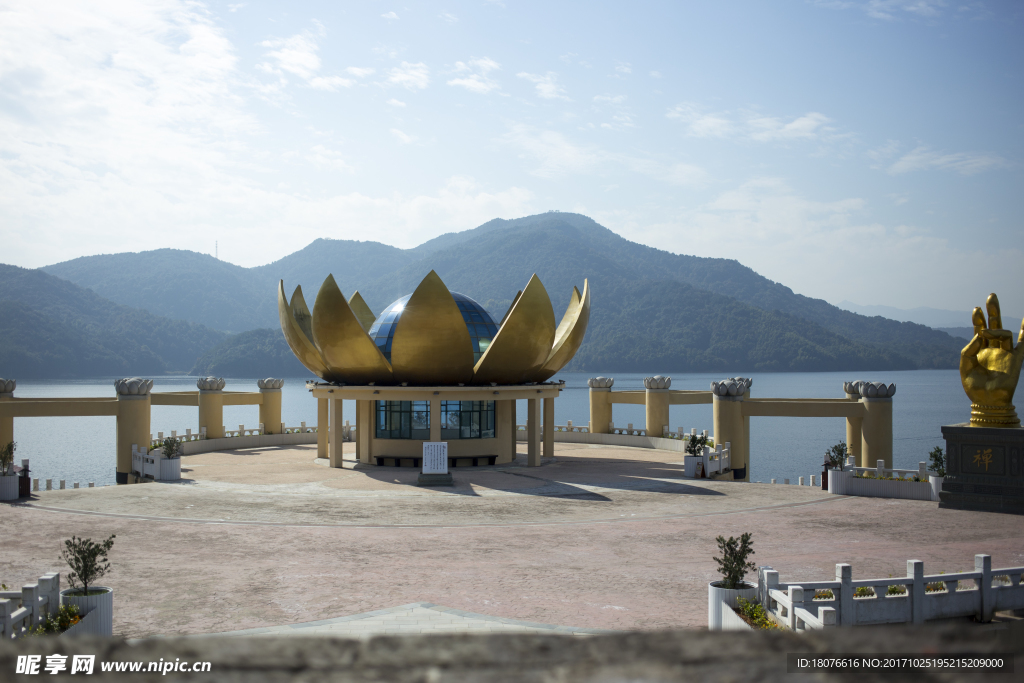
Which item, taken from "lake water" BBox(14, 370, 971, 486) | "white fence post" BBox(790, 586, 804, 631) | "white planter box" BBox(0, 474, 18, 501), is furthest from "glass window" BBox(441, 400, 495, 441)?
"lake water" BBox(14, 370, 971, 486)

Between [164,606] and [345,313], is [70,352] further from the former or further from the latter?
[164,606]

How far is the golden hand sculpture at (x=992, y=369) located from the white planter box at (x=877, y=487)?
299 cm

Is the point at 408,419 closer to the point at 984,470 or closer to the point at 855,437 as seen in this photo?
the point at 855,437

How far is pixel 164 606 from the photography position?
1434cm

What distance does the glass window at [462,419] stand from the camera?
3697 centimetres

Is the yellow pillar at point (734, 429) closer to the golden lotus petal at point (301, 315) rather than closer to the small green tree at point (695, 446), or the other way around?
the small green tree at point (695, 446)

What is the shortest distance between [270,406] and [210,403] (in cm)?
369

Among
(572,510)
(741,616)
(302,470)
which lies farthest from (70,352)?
(741,616)

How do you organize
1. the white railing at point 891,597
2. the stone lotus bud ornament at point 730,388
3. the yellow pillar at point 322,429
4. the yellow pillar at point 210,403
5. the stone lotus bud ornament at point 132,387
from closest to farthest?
the white railing at point 891,597 < the stone lotus bud ornament at point 132,387 < the stone lotus bud ornament at point 730,388 < the yellow pillar at point 322,429 < the yellow pillar at point 210,403

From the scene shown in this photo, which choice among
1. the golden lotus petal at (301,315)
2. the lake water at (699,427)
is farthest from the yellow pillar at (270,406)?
the lake water at (699,427)

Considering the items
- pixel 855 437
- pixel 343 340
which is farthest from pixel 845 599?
pixel 855 437

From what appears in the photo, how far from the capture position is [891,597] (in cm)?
1387

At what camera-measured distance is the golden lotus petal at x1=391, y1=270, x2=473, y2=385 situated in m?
33.2

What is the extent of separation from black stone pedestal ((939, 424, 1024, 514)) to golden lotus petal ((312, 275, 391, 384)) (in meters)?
23.2
